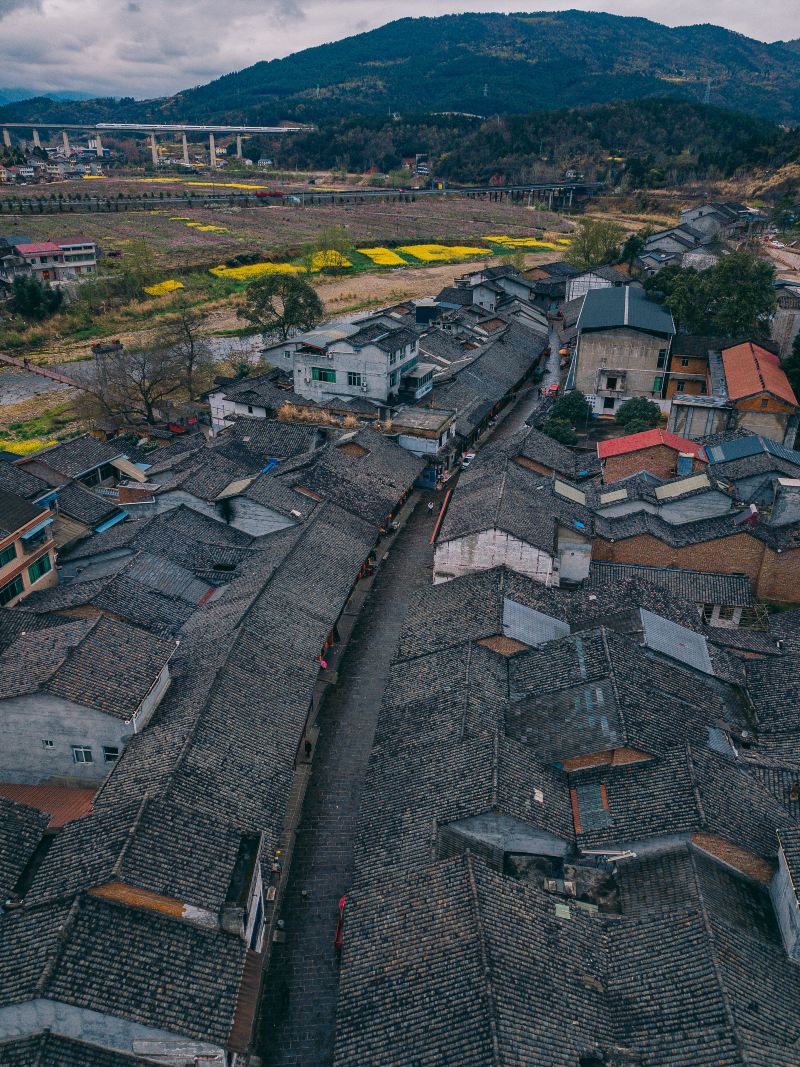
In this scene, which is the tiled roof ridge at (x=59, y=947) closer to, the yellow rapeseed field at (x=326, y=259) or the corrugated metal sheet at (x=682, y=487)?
the corrugated metal sheet at (x=682, y=487)

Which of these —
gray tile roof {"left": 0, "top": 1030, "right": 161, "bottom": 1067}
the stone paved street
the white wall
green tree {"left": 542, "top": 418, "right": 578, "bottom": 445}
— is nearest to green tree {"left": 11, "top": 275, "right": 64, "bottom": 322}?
green tree {"left": 542, "top": 418, "right": 578, "bottom": 445}

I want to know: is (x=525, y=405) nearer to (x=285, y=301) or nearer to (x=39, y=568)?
(x=285, y=301)

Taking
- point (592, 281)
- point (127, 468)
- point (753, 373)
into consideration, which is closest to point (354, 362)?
point (127, 468)

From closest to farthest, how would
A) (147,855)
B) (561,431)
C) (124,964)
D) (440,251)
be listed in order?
(124,964) < (147,855) < (561,431) < (440,251)

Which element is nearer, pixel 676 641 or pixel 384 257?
pixel 676 641

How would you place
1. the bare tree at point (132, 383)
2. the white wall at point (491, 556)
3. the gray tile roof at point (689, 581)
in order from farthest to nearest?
the bare tree at point (132, 383) < the gray tile roof at point (689, 581) < the white wall at point (491, 556)

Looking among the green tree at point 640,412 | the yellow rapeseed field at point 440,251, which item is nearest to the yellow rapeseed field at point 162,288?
the yellow rapeseed field at point 440,251

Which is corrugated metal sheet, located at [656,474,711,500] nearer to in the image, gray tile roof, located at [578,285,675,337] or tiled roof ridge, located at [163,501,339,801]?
tiled roof ridge, located at [163,501,339,801]

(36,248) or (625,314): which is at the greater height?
(625,314)
